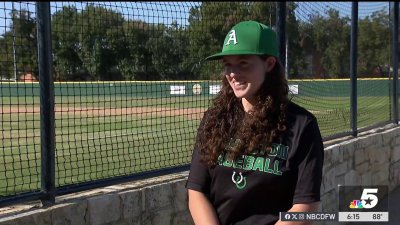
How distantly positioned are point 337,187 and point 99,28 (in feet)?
11.2

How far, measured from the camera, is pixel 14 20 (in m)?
3.63

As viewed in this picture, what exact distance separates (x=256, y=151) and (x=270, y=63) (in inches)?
15.6

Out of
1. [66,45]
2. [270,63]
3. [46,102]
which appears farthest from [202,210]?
[66,45]

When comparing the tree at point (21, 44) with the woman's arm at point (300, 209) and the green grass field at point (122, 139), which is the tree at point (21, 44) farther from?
the woman's arm at point (300, 209)

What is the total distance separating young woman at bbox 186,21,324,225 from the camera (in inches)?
83.6

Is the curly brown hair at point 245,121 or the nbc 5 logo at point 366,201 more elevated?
the curly brown hair at point 245,121

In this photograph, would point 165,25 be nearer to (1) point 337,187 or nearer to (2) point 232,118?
(2) point 232,118

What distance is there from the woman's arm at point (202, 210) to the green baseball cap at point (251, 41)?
64 cm

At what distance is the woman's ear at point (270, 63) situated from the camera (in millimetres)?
2250

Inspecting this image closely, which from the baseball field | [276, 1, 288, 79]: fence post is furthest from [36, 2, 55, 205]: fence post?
[276, 1, 288, 79]: fence post

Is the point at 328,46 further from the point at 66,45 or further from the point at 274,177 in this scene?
the point at 274,177

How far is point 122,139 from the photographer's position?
23.0 ft

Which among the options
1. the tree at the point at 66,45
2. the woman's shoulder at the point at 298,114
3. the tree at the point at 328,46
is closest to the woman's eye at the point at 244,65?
the woman's shoulder at the point at 298,114

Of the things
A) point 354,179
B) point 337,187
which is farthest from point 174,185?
point 354,179
